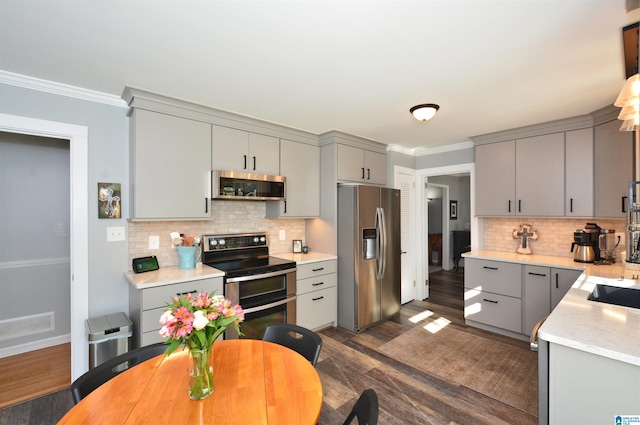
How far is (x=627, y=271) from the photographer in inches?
91.9

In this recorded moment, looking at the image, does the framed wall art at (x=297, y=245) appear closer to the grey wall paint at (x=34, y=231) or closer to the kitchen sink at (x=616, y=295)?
the grey wall paint at (x=34, y=231)

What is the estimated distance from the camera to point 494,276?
348 centimetres

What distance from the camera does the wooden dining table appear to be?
1.02 metres

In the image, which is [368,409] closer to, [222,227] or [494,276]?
[222,227]

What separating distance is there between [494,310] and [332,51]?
3.37 meters

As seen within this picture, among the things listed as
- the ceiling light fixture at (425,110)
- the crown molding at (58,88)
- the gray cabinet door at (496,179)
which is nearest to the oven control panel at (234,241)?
the crown molding at (58,88)

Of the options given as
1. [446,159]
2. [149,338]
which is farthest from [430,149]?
[149,338]

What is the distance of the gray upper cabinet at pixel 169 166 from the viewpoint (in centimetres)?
247

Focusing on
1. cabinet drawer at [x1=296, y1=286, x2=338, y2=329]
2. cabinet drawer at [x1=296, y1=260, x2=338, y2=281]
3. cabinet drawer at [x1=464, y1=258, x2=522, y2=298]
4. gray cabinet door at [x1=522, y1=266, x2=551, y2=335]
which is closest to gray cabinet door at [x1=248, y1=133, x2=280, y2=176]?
cabinet drawer at [x1=296, y1=260, x2=338, y2=281]

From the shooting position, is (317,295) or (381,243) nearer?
(317,295)

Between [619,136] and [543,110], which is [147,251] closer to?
[543,110]

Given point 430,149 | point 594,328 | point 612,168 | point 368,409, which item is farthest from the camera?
point 430,149

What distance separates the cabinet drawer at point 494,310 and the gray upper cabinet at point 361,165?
1.92 m

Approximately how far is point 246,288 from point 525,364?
8.99 ft
